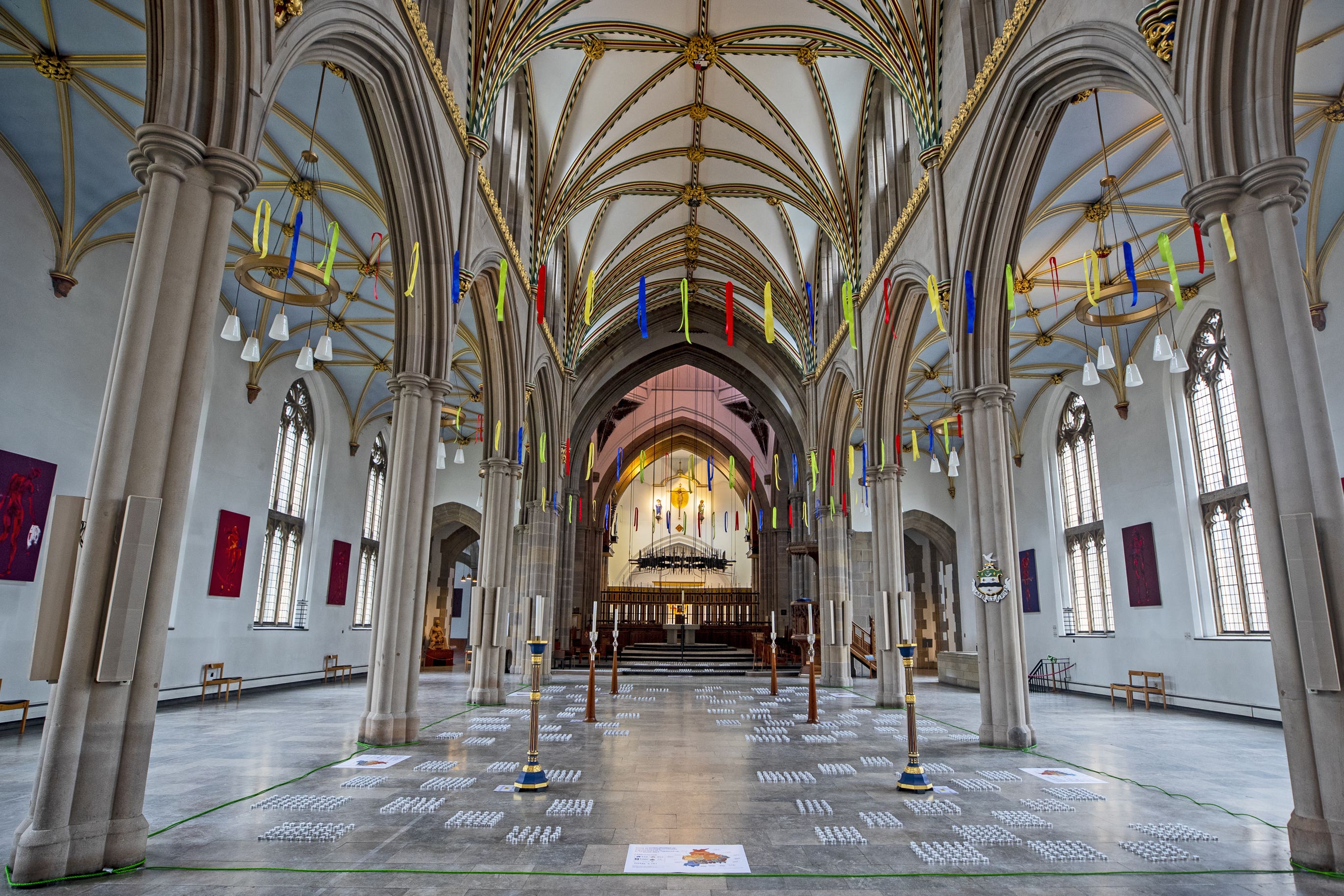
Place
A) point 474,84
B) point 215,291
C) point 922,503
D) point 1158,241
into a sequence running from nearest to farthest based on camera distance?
point 215,291, point 1158,241, point 474,84, point 922,503

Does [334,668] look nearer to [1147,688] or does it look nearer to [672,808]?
[672,808]

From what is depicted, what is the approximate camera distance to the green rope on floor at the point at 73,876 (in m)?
4.09

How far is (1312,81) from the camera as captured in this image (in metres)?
9.35

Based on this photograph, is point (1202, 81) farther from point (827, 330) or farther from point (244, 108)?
point (827, 330)

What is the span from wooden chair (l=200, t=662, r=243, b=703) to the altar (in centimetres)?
1565

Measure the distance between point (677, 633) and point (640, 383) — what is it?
378 inches

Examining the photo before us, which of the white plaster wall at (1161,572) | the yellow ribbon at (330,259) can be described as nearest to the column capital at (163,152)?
the yellow ribbon at (330,259)

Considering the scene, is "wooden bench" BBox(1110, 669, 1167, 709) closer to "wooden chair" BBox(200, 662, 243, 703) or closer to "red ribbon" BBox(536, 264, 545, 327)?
"red ribbon" BBox(536, 264, 545, 327)

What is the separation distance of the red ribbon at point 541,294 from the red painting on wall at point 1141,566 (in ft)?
44.0

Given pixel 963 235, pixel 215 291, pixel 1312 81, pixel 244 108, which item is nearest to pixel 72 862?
pixel 215 291

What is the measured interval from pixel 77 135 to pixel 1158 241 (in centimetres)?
1300

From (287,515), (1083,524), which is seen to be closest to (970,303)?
(1083,524)

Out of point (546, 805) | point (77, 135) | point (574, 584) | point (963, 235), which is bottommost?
point (546, 805)

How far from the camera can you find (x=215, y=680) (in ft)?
48.8
